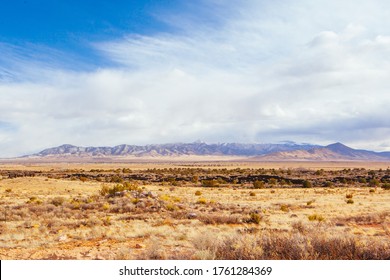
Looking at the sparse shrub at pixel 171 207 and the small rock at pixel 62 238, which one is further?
the sparse shrub at pixel 171 207

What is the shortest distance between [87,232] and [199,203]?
12.4m

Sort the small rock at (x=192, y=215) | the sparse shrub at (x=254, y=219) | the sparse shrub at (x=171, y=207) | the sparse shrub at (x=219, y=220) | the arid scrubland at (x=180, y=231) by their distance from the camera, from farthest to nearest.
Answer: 1. the sparse shrub at (x=171, y=207)
2. the small rock at (x=192, y=215)
3. the sparse shrub at (x=254, y=219)
4. the sparse shrub at (x=219, y=220)
5. the arid scrubland at (x=180, y=231)

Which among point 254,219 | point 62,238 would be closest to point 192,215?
point 254,219

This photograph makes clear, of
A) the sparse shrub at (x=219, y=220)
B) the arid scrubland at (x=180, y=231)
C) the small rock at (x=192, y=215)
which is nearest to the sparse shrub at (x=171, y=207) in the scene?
the arid scrubland at (x=180, y=231)

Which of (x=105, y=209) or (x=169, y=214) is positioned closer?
(x=169, y=214)

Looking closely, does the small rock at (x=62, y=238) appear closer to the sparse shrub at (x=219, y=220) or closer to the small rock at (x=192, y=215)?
the sparse shrub at (x=219, y=220)

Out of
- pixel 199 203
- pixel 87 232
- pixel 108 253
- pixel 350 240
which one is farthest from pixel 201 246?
pixel 199 203

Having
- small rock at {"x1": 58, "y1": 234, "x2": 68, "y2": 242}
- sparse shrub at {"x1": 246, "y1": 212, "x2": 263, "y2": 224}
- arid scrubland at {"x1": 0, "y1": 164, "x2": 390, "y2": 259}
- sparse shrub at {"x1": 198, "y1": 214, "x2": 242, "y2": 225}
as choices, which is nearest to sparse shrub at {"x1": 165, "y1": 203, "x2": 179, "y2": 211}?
arid scrubland at {"x1": 0, "y1": 164, "x2": 390, "y2": 259}

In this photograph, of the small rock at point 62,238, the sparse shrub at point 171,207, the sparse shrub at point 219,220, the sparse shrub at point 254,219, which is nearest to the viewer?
the small rock at point 62,238

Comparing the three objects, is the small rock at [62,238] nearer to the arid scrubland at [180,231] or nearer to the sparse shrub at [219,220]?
the arid scrubland at [180,231]

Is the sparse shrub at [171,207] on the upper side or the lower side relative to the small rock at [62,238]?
lower

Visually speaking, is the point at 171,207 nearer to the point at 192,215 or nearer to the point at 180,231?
the point at 192,215

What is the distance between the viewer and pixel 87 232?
16.3 m
